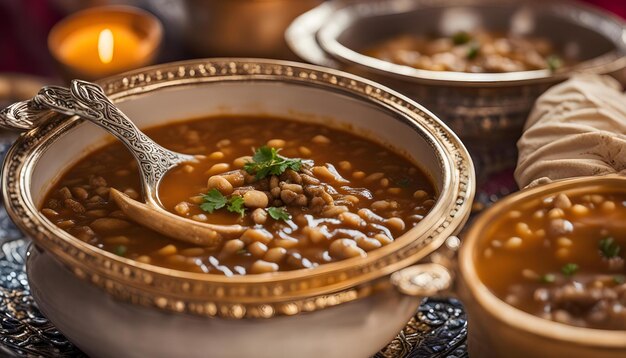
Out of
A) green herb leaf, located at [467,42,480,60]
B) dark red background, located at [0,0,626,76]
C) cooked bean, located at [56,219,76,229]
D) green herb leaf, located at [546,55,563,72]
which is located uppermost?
cooked bean, located at [56,219,76,229]

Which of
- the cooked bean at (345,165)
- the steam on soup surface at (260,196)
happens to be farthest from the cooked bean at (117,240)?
the cooked bean at (345,165)

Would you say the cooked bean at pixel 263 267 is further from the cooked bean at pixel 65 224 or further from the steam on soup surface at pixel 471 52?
the steam on soup surface at pixel 471 52

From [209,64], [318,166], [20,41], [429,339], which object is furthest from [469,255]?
[20,41]

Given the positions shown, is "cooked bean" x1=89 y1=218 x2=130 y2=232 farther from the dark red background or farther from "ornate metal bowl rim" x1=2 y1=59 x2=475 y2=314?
the dark red background

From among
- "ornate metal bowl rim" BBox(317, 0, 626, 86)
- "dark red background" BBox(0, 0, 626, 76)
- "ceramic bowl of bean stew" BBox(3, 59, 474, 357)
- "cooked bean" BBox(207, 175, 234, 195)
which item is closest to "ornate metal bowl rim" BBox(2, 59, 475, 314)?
"ceramic bowl of bean stew" BBox(3, 59, 474, 357)

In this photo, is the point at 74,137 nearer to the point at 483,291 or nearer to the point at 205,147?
the point at 205,147

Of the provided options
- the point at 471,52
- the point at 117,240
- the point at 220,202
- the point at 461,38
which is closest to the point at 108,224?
the point at 117,240

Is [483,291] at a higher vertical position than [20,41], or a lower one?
higher
